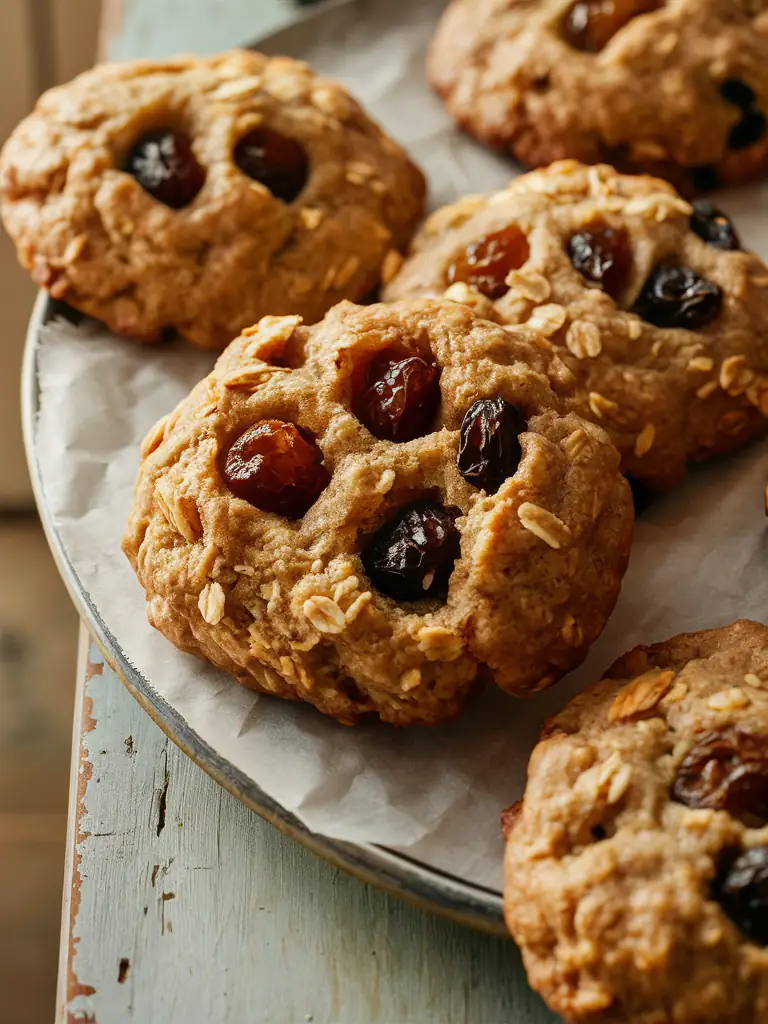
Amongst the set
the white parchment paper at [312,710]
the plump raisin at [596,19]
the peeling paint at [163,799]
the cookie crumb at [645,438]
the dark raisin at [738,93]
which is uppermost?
the plump raisin at [596,19]

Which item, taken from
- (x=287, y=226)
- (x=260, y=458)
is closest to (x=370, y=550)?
(x=260, y=458)

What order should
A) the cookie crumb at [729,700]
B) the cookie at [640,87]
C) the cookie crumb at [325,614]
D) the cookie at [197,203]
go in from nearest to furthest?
the cookie crumb at [729,700] → the cookie crumb at [325,614] → the cookie at [197,203] → the cookie at [640,87]

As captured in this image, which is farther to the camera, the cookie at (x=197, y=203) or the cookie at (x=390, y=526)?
the cookie at (x=197, y=203)

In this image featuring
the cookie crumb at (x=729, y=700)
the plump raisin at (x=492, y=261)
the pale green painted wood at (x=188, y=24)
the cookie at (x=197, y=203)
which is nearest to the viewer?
the cookie crumb at (x=729, y=700)

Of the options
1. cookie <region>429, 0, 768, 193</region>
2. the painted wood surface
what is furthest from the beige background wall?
the painted wood surface

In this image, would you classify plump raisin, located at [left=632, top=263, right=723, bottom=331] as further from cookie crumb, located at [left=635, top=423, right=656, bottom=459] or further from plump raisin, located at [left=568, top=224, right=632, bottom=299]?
cookie crumb, located at [left=635, top=423, right=656, bottom=459]

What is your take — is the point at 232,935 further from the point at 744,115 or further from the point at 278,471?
the point at 744,115

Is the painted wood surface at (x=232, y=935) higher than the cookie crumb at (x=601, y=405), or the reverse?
the cookie crumb at (x=601, y=405)

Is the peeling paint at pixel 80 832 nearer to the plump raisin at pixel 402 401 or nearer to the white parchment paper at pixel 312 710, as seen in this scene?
the white parchment paper at pixel 312 710

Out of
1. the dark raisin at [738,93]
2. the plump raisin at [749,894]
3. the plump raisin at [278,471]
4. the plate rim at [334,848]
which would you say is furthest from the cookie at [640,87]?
the plump raisin at [749,894]

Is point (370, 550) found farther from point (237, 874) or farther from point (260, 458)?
point (237, 874)
